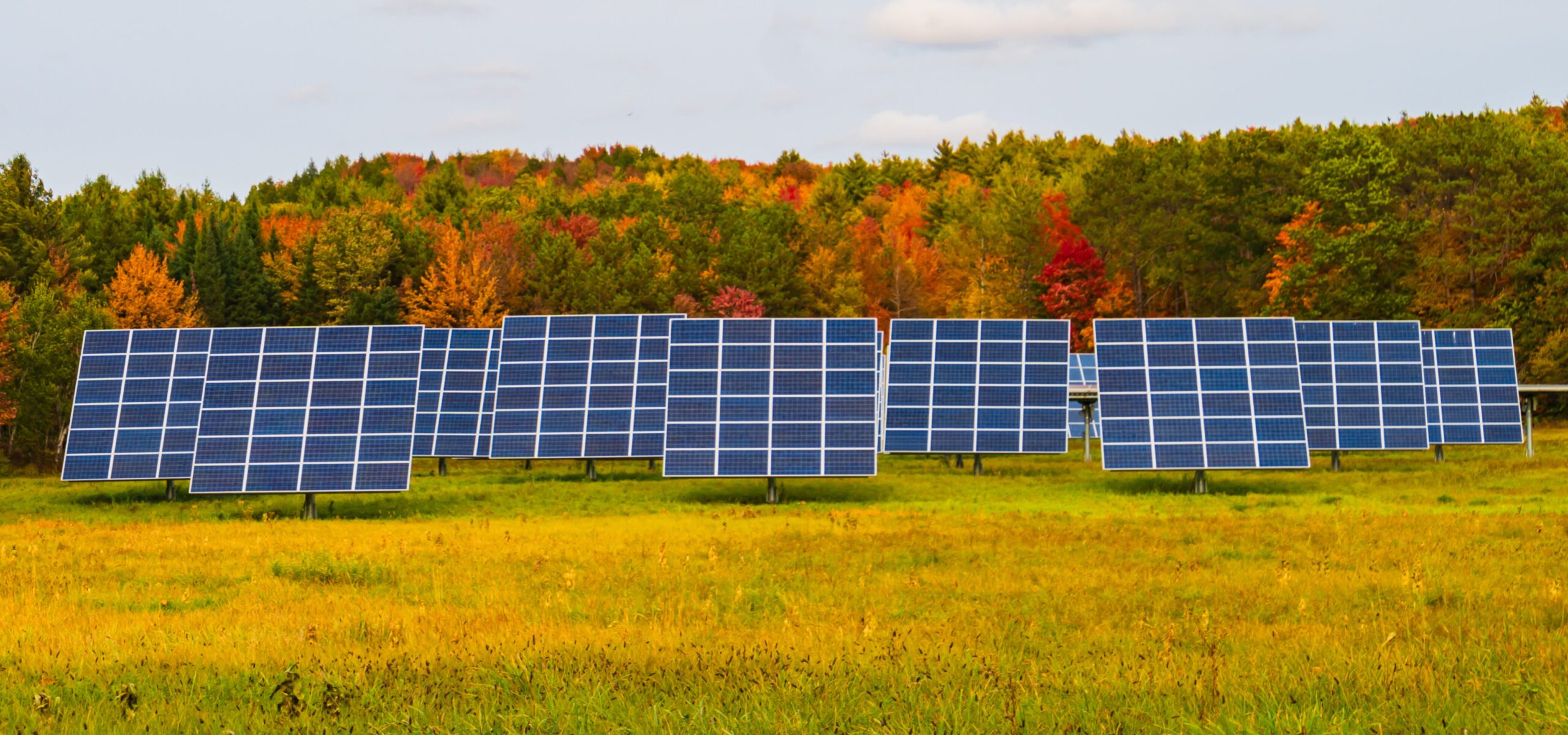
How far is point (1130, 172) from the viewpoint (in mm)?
100562

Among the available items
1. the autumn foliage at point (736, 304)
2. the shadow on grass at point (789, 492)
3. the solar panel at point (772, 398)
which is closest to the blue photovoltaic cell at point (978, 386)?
the shadow on grass at point (789, 492)

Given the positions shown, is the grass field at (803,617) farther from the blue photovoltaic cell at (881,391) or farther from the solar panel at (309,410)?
the blue photovoltaic cell at (881,391)

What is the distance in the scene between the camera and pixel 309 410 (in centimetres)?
3397

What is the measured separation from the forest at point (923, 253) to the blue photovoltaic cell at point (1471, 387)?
2756cm

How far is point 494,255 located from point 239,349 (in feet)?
262

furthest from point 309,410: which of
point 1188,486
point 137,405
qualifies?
point 1188,486

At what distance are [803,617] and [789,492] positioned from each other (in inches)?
826

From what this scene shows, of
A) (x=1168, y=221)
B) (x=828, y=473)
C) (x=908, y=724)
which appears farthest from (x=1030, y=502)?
(x=1168, y=221)

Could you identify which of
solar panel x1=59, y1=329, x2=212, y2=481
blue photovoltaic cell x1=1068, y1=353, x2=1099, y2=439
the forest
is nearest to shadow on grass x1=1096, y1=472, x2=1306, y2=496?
blue photovoltaic cell x1=1068, y1=353, x2=1099, y2=439

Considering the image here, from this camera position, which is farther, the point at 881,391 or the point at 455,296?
the point at 455,296

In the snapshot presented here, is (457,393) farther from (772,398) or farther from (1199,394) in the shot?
(1199,394)

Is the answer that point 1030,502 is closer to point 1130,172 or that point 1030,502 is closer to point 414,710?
point 414,710

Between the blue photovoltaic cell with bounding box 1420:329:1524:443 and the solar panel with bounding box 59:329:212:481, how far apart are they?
39.5 metres

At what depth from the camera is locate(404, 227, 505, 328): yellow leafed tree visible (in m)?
99.9
